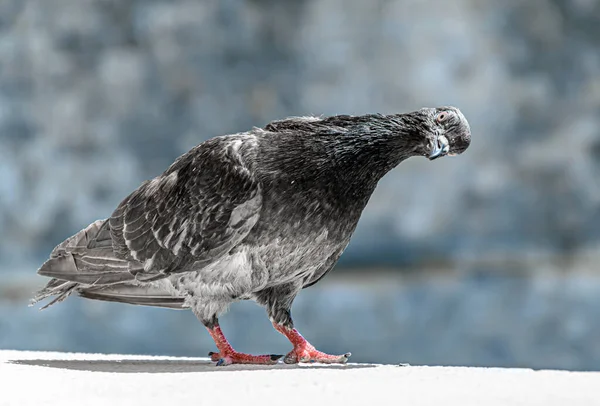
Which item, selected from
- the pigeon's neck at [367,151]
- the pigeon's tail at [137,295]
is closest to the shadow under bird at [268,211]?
the pigeon's neck at [367,151]

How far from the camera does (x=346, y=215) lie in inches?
320

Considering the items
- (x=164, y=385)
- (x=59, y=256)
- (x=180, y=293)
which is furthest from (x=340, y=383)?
(x=59, y=256)

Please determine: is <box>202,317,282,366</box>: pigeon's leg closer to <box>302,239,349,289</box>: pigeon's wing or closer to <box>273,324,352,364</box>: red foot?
<box>273,324,352,364</box>: red foot

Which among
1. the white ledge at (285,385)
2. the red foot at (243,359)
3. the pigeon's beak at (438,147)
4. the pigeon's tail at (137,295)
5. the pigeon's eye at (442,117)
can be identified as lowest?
the white ledge at (285,385)

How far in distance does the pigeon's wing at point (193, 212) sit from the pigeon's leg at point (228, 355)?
2.14 feet

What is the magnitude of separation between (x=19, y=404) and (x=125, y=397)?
29.8 inches

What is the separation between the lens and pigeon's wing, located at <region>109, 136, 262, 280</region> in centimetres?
795

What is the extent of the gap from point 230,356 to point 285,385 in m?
1.42

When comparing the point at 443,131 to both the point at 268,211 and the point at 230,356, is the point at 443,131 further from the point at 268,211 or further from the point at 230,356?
the point at 230,356

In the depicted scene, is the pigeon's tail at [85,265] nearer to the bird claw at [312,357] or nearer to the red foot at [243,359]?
the red foot at [243,359]

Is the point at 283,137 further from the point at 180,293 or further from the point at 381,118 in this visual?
the point at 180,293

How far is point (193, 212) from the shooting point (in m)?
8.25

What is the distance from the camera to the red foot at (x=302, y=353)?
8.45 meters

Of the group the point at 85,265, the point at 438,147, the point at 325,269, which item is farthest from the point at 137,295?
the point at 438,147
